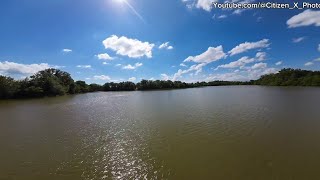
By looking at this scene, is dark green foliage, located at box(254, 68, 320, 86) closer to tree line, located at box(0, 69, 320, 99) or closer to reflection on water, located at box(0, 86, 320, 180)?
tree line, located at box(0, 69, 320, 99)

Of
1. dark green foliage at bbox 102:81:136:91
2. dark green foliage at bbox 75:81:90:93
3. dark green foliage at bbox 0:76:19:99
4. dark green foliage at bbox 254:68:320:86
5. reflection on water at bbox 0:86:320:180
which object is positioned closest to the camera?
reflection on water at bbox 0:86:320:180

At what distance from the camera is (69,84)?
84.5 meters

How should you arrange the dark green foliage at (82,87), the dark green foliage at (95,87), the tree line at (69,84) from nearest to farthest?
the tree line at (69,84)
the dark green foliage at (82,87)
the dark green foliage at (95,87)

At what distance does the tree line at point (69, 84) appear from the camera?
57.3 meters

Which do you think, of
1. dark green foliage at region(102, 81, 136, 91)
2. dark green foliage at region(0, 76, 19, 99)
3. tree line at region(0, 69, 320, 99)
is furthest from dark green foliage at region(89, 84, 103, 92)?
dark green foliage at region(0, 76, 19, 99)

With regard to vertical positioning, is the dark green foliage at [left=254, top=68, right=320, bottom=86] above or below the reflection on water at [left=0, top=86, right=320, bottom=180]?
above

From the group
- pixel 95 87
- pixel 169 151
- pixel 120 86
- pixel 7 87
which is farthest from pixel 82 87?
pixel 169 151

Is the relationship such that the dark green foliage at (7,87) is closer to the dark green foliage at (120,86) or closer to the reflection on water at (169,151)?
the reflection on water at (169,151)

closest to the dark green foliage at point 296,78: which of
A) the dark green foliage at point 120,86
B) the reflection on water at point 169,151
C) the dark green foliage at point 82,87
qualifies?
the dark green foliage at point 120,86

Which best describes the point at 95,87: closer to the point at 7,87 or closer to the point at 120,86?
the point at 120,86

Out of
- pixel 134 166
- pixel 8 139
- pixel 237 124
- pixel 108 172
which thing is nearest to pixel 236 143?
pixel 237 124

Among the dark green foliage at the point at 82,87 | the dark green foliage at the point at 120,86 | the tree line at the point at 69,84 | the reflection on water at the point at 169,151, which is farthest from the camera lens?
the dark green foliage at the point at 120,86

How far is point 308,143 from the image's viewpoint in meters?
10.4

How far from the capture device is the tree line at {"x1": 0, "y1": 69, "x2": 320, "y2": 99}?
57.3 m
